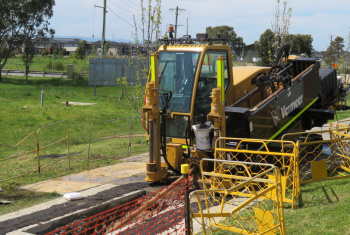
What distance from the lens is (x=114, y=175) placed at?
13375 mm

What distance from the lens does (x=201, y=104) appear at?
11547mm

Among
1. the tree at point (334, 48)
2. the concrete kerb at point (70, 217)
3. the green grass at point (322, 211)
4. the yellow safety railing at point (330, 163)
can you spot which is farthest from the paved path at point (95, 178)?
the tree at point (334, 48)

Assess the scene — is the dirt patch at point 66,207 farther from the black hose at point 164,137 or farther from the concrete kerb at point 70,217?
the black hose at point 164,137

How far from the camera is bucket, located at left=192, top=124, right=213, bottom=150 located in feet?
35.9

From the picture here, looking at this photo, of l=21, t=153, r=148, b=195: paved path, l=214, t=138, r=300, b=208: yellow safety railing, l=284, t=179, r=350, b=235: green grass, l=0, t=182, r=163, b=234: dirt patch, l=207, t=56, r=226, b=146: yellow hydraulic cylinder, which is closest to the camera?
l=284, t=179, r=350, b=235: green grass

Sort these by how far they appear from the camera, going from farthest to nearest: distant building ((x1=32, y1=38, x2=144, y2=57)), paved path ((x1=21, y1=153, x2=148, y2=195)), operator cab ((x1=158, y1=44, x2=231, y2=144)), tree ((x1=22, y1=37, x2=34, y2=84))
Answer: distant building ((x1=32, y1=38, x2=144, y2=57)), tree ((x1=22, y1=37, x2=34, y2=84)), paved path ((x1=21, y1=153, x2=148, y2=195)), operator cab ((x1=158, y1=44, x2=231, y2=144))

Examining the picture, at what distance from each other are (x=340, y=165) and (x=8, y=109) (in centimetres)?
2114

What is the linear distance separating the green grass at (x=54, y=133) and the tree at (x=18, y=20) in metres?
12.5

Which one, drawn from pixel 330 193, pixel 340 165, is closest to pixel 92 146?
pixel 340 165

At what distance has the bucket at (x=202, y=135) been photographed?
10.9 metres

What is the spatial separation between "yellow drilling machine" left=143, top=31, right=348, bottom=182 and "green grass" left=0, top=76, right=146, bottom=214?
2.84m

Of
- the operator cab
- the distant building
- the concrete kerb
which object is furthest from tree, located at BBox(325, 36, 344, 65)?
the concrete kerb

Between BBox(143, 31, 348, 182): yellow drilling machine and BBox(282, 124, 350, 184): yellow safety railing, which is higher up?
BBox(143, 31, 348, 182): yellow drilling machine

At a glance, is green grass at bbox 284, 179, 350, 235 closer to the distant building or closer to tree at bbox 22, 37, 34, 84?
tree at bbox 22, 37, 34, 84
